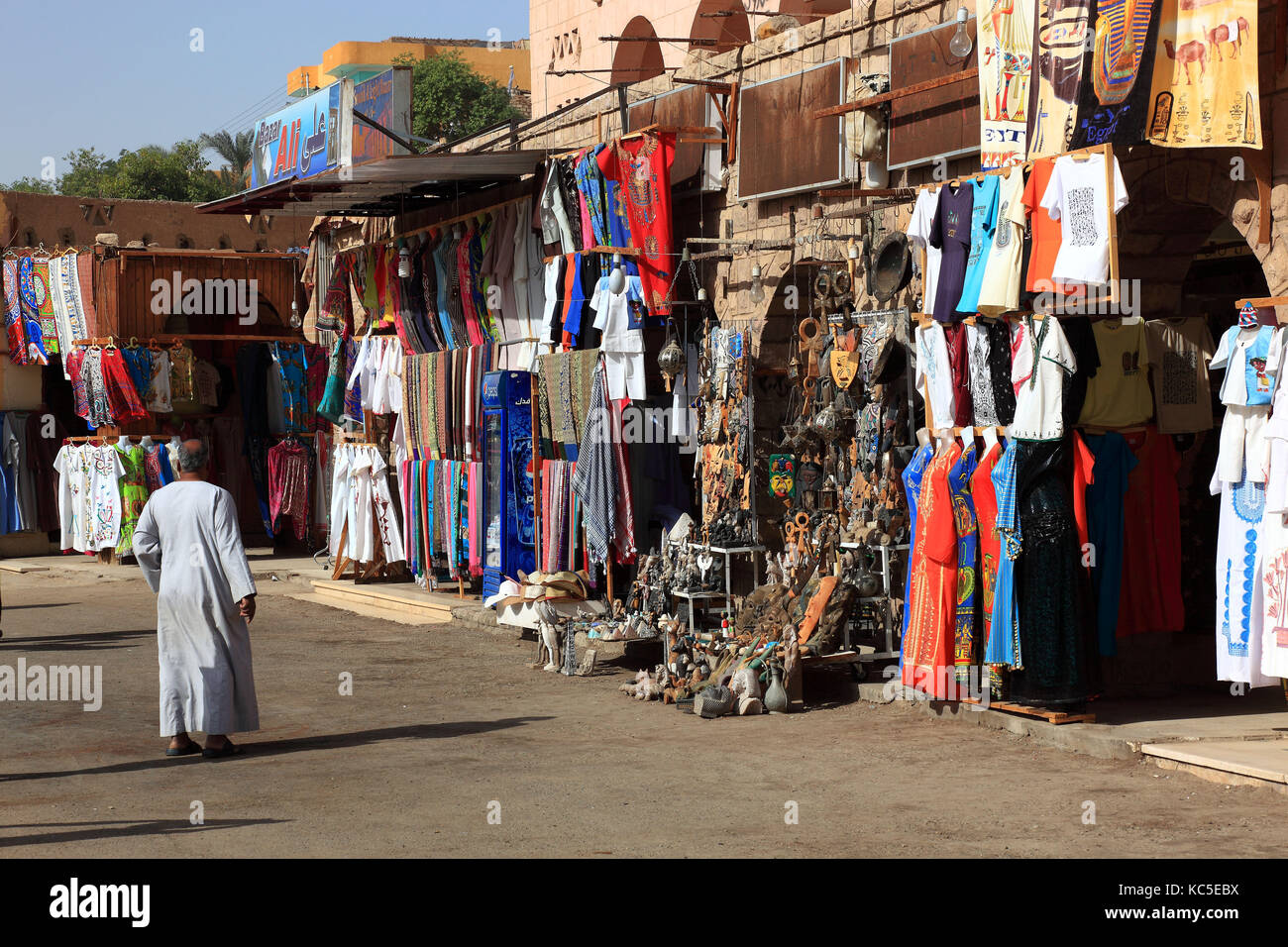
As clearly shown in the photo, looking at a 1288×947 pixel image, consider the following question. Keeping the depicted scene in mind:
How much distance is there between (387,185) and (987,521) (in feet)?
25.4

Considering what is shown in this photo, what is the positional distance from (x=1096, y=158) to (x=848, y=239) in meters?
2.63

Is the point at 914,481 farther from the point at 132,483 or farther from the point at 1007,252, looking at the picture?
the point at 132,483

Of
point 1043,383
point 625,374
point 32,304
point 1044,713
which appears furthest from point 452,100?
point 1044,713

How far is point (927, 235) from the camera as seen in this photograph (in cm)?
873

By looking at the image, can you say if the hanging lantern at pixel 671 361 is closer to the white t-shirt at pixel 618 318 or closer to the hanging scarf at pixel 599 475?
the white t-shirt at pixel 618 318

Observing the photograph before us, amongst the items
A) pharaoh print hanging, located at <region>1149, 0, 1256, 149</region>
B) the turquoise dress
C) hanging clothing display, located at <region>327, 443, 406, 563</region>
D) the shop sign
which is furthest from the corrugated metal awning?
pharaoh print hanging, located at <region>1149, 0, 1256, 149</region>

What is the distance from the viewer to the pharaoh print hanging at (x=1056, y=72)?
7.74 m

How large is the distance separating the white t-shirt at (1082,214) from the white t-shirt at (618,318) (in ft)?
14.2

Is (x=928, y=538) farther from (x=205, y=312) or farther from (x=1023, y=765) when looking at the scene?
(x=205, y=312)

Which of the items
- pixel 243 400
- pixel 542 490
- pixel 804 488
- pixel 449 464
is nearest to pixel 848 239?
pixel 804 488

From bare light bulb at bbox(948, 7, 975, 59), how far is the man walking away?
484cm

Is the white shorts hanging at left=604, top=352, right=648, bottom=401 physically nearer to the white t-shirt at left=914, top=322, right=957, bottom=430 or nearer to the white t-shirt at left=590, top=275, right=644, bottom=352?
the white t-shirt at left=590, top=275, right=644, bottom=352

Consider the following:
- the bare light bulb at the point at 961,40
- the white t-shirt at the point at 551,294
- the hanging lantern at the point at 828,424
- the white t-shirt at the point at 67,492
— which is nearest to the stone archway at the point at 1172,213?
the bare light bulb at the point at 961,40

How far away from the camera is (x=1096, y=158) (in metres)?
7.60
